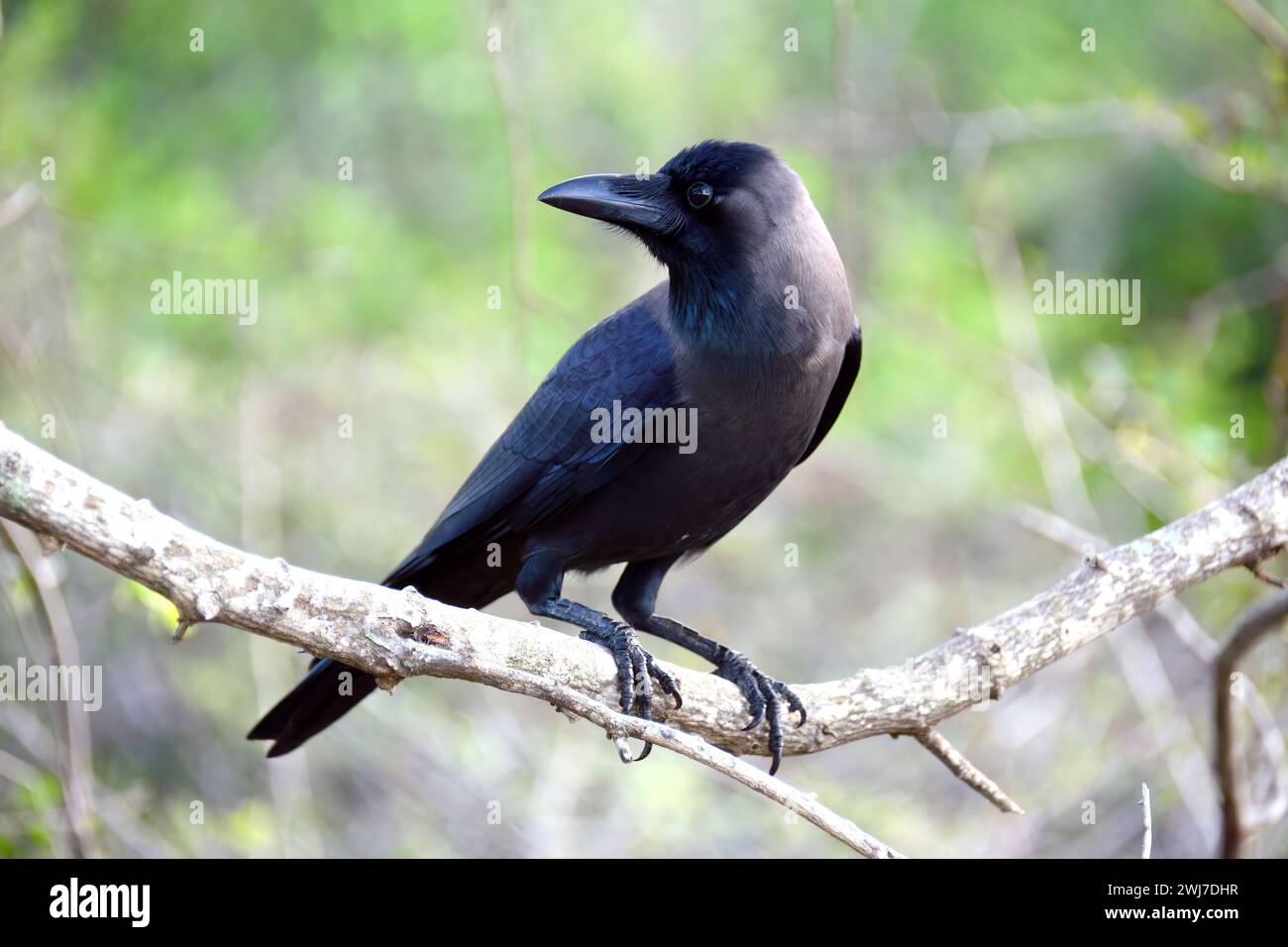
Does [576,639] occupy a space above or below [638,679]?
above

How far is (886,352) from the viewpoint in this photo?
32.1 feet

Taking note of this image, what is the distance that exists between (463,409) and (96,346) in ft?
7.19

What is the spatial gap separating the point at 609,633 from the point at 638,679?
0.28 m

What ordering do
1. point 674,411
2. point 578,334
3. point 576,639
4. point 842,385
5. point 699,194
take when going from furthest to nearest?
point 578,334 < point 842,385 < point 699,194 < point 674,411 < point 576,639

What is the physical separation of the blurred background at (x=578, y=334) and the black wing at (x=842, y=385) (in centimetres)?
85

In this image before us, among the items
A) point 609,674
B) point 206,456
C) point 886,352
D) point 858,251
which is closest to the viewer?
point 609,674

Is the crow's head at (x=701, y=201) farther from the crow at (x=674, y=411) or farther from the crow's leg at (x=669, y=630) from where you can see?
the crow's leg at (x=669, y=630)

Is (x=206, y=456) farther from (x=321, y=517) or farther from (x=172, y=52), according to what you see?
(x=172, y=52)

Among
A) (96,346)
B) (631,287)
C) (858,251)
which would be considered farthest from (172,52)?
(858,251)

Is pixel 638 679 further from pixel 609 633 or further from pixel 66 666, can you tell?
pixel 66 666

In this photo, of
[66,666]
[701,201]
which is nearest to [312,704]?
[66,666]

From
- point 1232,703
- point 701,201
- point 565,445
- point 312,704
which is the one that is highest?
point 701,201

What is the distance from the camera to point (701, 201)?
160 inches

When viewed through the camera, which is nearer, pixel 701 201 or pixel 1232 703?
pixel 1232 703
